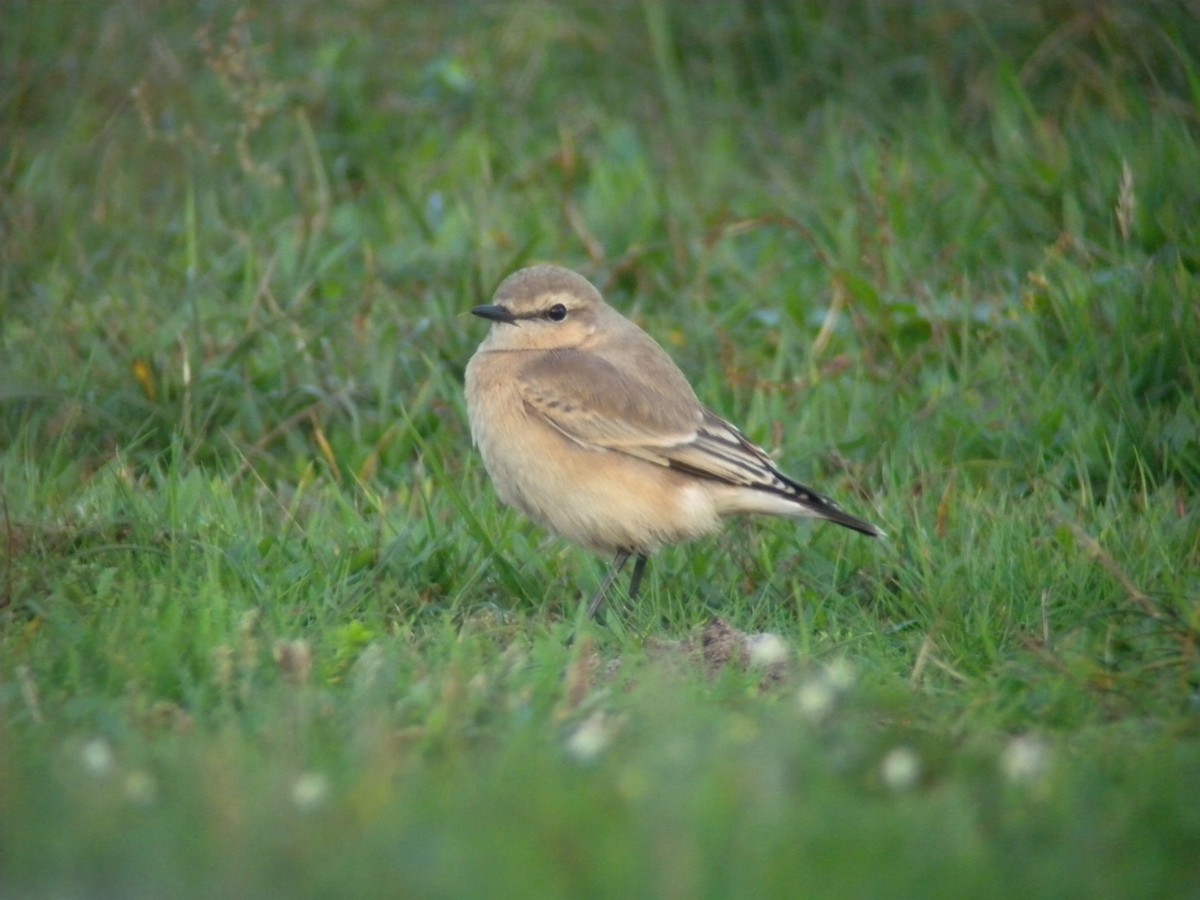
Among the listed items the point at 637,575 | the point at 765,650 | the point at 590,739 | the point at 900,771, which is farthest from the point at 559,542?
the point at 900,771

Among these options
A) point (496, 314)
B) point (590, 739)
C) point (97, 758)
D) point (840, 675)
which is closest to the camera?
point (97, 758)

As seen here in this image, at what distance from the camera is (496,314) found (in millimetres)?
6602

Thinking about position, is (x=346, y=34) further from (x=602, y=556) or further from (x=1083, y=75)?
(x=602, y=556)

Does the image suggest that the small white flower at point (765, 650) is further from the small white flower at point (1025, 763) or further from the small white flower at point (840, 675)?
the small white flower at point (1025, 763)

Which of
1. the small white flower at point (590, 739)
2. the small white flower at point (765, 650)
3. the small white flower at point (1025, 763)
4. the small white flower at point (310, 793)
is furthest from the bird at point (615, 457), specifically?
the small white flower at point (310, 793)

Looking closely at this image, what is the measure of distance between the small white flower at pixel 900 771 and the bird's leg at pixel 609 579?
191 cm

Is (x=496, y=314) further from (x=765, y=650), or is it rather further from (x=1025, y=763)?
(x=1025, y=763)

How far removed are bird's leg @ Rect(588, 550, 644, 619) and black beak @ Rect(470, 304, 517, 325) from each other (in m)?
1.13

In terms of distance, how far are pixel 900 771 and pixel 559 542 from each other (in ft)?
10.4

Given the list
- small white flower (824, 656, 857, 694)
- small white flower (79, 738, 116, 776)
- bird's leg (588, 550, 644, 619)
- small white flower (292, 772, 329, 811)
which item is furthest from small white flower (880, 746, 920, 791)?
bird's leg (588, 550, 644, 619)

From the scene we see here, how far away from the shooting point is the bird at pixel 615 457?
237 inches

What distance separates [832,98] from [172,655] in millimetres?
7121

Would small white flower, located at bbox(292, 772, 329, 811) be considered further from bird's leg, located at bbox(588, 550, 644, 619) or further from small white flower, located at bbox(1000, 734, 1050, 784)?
bird's leg, located at bbox(588, 550, 644, 619)

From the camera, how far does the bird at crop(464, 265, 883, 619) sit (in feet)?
19.7
